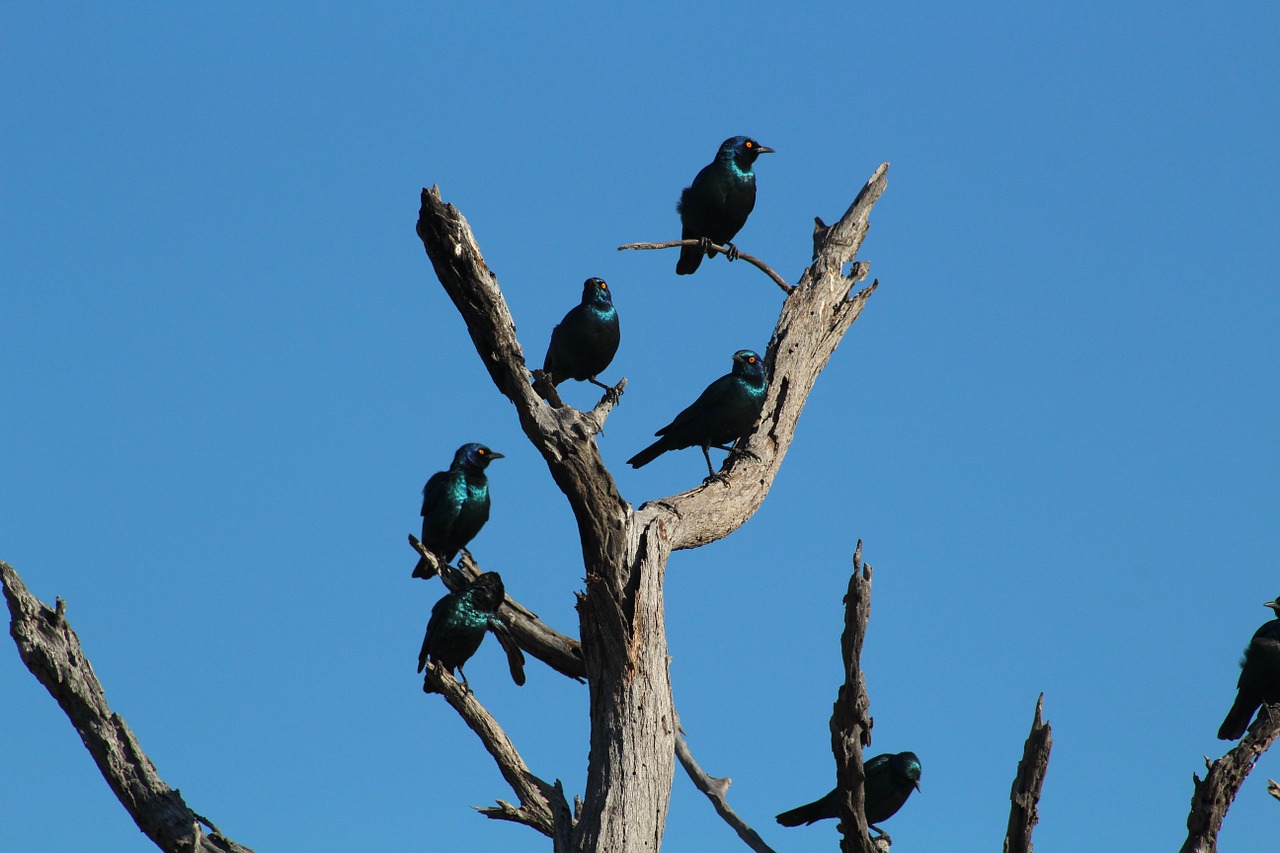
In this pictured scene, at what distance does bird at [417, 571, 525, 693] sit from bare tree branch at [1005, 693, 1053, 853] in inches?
126

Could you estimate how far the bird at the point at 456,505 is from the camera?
8719 mm

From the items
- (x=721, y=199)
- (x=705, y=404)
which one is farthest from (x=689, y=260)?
(x=705, y=404)

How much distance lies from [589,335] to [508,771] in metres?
3.18

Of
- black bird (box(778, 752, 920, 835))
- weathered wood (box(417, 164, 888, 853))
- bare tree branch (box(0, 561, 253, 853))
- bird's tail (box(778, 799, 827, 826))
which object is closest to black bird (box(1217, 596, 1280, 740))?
black bird (box(778, 752, 920, 835))

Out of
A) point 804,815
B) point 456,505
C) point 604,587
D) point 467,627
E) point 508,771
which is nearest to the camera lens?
point 604,587

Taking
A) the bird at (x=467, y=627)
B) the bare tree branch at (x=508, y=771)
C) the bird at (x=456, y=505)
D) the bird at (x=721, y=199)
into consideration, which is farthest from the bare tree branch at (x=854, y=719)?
the bird at (x=721, y=199)

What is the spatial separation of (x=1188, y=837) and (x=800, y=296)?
4348 mm

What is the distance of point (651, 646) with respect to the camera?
6398 millimetres

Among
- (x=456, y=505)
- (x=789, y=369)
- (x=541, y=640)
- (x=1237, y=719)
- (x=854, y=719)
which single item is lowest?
(x=854, y=719)

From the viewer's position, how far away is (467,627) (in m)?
8.15

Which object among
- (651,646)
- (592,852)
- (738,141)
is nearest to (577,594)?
(651,646)

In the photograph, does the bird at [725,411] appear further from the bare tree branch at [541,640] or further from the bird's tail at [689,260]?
the bird's tail at [689,260]

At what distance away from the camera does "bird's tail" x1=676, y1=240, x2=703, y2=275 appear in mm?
9875

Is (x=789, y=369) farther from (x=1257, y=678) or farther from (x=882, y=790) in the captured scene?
(x=1257, y=678)
